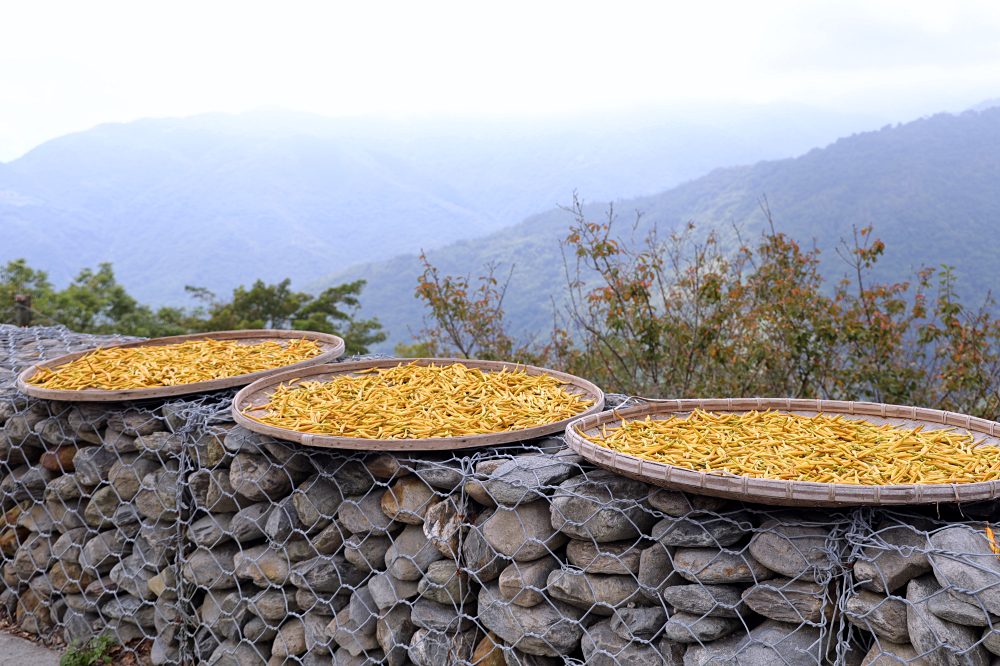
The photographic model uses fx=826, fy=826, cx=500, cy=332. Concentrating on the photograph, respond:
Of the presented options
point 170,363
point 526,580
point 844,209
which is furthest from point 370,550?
point 844,209

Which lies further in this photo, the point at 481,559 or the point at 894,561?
the point at 481,559

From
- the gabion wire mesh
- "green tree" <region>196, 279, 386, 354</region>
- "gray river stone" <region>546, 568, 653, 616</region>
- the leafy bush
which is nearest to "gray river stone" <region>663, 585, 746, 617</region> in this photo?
the gabion wire mesh

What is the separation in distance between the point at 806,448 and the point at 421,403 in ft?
3.89

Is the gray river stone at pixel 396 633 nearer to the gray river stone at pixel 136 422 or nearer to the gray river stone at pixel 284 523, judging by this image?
the gray river stone at pixel 284 523

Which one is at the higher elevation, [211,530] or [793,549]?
[793,549]

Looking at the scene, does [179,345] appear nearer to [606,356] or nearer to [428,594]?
[428,594]

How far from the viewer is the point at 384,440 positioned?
2.22 meters

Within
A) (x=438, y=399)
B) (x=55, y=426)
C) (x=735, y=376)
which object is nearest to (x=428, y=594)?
(x=438, y=399)

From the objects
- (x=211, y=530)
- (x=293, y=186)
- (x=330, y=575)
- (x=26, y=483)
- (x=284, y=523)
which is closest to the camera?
(x=330, y=575)

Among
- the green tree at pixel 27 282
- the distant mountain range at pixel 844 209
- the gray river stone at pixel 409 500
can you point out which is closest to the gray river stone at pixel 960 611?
the gray river stone at pixel 409 500

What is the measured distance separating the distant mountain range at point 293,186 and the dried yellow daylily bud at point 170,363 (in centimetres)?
4753

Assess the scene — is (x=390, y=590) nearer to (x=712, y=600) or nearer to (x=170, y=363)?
(x=712, y=600)

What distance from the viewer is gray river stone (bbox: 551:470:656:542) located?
1.91 metres

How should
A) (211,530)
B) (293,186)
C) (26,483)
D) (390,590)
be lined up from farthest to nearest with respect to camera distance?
(293,186), (26,483), (211,530), (390,590)
